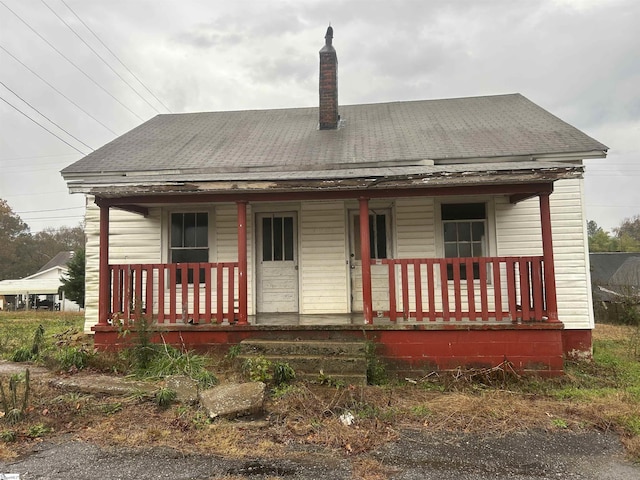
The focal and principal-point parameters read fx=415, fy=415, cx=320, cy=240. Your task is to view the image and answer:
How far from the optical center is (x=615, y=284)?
21.3 metres

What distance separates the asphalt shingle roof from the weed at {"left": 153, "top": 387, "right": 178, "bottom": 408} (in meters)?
4.28

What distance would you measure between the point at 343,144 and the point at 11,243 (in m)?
58.5

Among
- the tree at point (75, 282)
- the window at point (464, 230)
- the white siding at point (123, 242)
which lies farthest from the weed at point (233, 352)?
the tree at point (75, 282)

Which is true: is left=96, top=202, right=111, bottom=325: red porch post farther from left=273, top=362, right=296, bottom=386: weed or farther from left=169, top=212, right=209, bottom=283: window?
left=273, top=362, right=296, bottom=386: weed

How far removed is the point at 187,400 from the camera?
4.70 m

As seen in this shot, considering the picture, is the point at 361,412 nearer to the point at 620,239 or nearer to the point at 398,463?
the point at 398,463

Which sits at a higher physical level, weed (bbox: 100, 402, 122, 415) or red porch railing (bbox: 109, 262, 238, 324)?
red porch railing (bbox: 109, 262, 238, 324)

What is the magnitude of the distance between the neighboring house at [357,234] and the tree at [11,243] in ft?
177

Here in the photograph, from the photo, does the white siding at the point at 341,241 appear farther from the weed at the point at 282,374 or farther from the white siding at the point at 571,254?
the weed at the point at 282,374

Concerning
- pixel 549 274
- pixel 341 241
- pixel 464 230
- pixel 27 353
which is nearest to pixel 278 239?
pixel 341 241

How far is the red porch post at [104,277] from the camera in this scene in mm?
6434

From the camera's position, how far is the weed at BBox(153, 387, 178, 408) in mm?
4609

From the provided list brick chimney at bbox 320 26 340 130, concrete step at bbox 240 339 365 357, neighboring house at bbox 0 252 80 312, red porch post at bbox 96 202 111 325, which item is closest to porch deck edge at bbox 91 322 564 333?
concrete step at bbox 240 339 365 357

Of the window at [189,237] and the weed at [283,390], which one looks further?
the window at [189,237]
